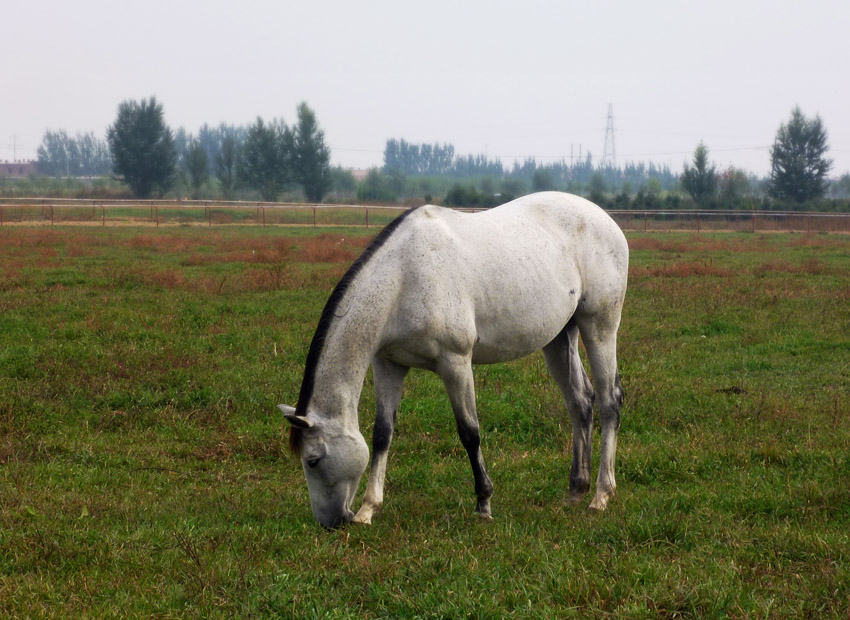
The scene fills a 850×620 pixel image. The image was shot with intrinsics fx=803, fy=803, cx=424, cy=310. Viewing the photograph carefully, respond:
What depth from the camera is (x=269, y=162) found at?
218ft

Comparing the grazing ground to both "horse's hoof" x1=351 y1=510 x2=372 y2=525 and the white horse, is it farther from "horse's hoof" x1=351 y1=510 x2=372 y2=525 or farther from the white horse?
the white horse

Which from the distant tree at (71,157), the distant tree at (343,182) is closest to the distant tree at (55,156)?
the distant tree at (71,157)

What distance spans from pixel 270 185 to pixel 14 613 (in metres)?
65.5

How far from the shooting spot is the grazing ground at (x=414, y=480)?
3.60 meters

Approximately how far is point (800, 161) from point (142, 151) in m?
49.6

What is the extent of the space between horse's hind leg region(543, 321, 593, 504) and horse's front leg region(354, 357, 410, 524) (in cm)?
138

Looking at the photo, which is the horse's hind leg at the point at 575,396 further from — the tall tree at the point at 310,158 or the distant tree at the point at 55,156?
the distant tree at the point at 55,156

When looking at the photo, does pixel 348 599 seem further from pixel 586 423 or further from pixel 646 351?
pixel 646 351

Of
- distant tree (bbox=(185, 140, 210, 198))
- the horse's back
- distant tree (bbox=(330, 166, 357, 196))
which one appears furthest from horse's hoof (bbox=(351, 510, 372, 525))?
distant tree (bbox=(330, 166, 357, 196))

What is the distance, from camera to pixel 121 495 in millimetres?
5289

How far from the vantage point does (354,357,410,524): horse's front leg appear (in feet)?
16.4

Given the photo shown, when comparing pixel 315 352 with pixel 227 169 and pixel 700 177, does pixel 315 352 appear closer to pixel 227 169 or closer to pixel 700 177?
pixel 700 177

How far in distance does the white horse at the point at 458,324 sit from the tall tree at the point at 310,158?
61221 mm

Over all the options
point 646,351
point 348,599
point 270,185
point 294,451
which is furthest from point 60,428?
point 270,185
